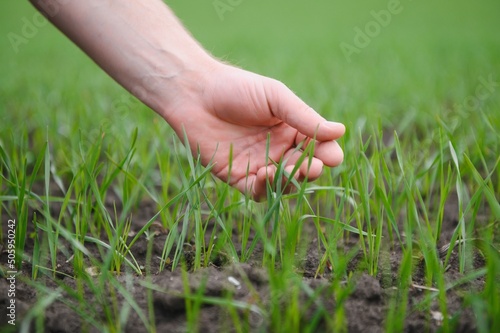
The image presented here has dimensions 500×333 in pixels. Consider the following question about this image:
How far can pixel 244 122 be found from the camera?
5.53ft

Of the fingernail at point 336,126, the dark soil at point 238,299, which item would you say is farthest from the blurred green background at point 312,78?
the dark soil at point 238,299

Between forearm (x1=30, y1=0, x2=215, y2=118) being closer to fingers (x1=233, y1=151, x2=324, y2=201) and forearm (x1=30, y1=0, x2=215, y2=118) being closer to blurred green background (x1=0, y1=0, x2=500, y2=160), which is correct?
blurred green background (x1=0, y1=0, x2=500, y2=160)

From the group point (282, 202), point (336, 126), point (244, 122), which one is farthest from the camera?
point (244, 122)

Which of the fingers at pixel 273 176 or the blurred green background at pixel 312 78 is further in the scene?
the blurred green background at pixel 312 78

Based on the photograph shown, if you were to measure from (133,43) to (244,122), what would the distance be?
1.48 ft

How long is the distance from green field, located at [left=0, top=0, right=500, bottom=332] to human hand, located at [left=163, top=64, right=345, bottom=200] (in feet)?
0.33

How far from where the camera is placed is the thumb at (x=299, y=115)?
4.89ft

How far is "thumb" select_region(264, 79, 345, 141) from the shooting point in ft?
4.89

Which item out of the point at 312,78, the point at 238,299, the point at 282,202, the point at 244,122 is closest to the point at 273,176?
the point at 282,202

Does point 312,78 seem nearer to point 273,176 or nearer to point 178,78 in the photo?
point 178,78

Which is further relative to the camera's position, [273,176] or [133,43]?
[133,43]

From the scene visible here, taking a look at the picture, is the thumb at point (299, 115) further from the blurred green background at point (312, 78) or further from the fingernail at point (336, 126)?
the blurred green background at point (312, 78)

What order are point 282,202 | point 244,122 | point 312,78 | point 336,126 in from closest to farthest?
point 282,202, point 336,126, point 244,122, point 312,78

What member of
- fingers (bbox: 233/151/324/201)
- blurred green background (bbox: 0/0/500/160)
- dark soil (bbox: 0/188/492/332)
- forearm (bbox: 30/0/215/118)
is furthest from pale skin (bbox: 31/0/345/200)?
dark soil (bbox: 0/188/492/332)
